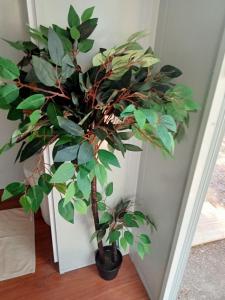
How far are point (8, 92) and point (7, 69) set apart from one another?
6cm

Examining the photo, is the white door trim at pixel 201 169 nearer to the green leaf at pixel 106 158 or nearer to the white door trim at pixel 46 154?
the green leaf at pixel 106 158

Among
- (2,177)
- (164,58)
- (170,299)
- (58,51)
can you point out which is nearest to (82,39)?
(58,51)

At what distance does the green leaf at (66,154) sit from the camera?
66 centimetres

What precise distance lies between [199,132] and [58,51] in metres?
0.53

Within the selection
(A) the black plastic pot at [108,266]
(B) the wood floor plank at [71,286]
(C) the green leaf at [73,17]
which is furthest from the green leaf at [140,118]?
(B) the wood floor plank at [71,286]

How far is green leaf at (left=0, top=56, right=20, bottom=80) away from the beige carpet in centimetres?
121

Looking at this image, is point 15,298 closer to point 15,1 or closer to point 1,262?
point 1,262

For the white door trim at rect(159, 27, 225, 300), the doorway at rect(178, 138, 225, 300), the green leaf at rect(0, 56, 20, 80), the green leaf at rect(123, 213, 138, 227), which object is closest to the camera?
the green leaf at rect(0, 56, 20, 80)

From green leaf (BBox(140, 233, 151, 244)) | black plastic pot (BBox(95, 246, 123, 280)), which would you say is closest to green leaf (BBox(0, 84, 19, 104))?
green leaf (BBox(140, 233, 151, 244))

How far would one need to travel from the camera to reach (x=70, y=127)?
26.2 inches

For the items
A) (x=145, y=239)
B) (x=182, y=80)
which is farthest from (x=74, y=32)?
(x=145, y=239)

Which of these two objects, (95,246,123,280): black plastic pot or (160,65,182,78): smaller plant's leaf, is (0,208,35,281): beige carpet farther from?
(160,65,182,78): smaller plant's leaf

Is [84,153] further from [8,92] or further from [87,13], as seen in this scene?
[87,13]

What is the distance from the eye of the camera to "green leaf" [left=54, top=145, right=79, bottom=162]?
0.66 metres
